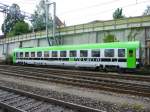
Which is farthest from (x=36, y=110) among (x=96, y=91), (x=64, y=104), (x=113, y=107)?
(x=96, y=91)

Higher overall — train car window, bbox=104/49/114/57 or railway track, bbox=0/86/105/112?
train car window, bbox=104/49/114/57

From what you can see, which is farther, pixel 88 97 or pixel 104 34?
pixel 104 34

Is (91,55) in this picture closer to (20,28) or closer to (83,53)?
(83,53)

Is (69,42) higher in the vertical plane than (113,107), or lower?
higher

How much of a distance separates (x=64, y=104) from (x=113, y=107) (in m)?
1.73

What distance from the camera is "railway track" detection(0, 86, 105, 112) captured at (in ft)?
30.0

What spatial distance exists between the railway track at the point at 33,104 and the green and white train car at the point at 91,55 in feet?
42.9

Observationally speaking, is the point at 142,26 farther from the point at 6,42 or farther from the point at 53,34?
the point at 6,42

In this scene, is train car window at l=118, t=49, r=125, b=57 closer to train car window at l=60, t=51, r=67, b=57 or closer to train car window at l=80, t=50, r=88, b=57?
train car window at l=80, t=50, r=88, b=57

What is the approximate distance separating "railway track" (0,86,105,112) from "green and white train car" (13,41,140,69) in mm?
13070

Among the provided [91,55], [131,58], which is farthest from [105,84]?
[91,55]

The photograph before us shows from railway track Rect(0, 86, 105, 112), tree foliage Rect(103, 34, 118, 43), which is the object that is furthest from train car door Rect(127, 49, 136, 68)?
railway track Rect(0, 86, 105, 112)

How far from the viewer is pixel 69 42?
41938 millimetres

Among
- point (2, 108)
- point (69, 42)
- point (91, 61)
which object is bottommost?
point (2, 108)
